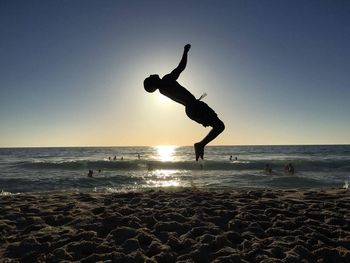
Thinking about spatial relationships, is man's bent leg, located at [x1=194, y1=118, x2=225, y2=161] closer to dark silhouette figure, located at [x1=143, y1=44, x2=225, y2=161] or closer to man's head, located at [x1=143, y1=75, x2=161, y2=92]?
dark silhouette figure, located at [x1=143, y1=44, x2=225, y2=161]

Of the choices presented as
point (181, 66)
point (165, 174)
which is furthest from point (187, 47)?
point (165, 174)

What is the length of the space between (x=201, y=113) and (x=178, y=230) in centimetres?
221

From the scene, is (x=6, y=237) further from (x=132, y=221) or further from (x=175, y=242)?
(x=175, y=242)

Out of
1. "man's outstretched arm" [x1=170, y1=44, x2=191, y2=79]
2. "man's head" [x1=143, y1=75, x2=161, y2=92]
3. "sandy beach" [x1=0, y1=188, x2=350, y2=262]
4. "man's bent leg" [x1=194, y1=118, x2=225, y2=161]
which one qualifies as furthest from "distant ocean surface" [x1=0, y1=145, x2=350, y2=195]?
"man's outstretched arm" [x1=170, y1=44, x2=191, y2=79]

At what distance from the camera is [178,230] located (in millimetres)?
6148

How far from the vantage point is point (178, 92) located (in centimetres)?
551

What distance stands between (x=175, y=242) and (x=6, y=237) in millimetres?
3039

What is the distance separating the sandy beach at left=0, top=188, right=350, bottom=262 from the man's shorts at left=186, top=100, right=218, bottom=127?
1934mm

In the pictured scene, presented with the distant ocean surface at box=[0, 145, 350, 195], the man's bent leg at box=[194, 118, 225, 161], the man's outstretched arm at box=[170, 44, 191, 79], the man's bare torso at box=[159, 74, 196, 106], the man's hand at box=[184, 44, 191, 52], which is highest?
the man's hand at box=[184, 44, 191, 52]

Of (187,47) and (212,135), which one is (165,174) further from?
(187,47)

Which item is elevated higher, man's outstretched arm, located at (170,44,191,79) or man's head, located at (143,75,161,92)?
man's outstretched arm, located at (170,44,191,79)

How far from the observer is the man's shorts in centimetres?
549

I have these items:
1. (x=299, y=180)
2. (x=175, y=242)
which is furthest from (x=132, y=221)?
(x=299, y=180)

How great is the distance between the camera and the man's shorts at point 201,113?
5.49 metres
